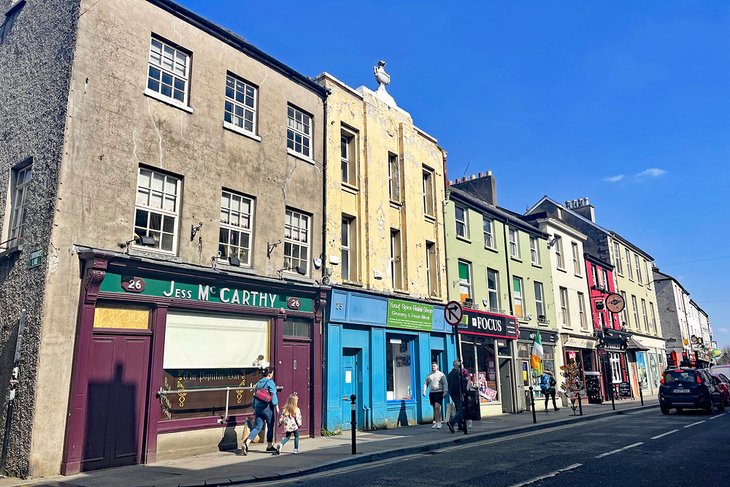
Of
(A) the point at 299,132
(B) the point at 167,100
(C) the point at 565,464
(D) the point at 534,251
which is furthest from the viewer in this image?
(D) the point at 534,251

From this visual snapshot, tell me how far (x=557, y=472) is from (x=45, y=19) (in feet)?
45.2

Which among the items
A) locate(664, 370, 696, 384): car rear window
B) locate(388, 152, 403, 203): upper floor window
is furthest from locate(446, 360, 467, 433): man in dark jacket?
locate(664, 370, 696, 384): car rear window

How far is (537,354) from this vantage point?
24062 millimetres

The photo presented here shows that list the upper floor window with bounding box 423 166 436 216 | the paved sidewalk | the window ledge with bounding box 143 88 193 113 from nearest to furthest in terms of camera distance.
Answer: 1. the paved sidewalk
2. the window ledge with bounding box 143 88 193 113
3. the upper floor window with bounding box 423 166 436 216

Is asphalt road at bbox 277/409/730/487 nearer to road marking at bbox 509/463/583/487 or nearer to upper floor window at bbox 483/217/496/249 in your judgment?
road marking at bbox 509/463/583/487

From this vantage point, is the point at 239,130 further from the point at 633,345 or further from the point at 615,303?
the point at 633,345

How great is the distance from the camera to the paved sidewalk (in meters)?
8.55

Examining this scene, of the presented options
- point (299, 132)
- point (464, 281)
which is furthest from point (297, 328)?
point (464, 281)

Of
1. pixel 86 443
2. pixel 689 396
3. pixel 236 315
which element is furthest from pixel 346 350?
pixel 689 396

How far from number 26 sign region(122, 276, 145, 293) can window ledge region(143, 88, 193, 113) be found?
4103mm

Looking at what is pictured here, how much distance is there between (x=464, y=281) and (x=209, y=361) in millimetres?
12736

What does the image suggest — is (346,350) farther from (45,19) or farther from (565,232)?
(565,232)

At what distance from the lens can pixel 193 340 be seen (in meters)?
11.8

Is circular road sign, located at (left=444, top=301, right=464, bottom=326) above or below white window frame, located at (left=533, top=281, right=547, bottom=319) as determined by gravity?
below
